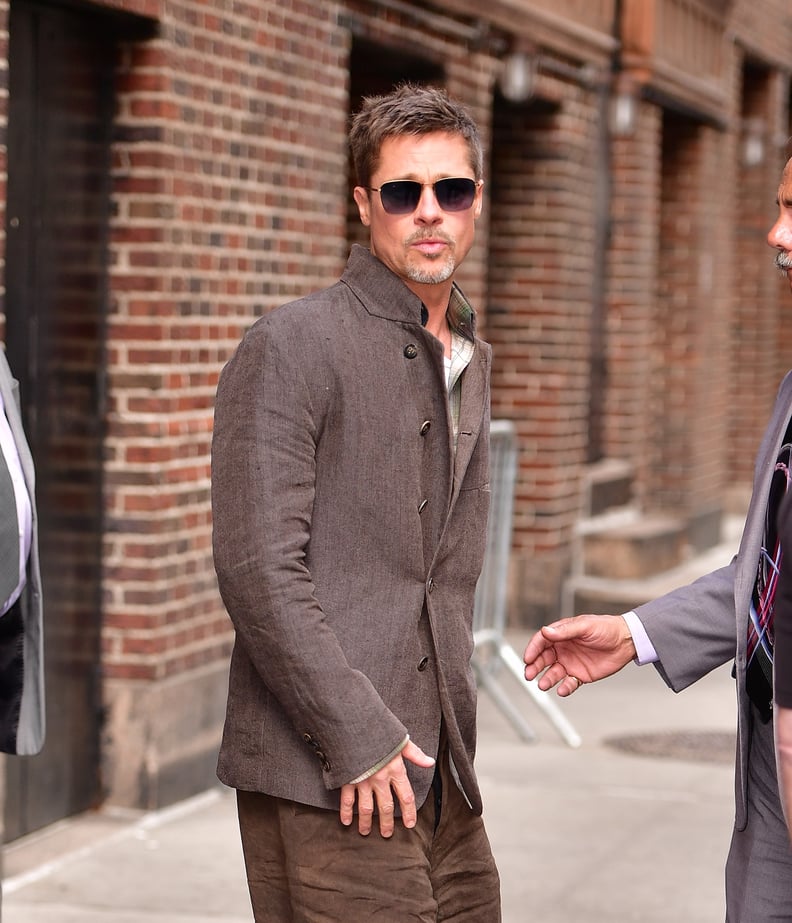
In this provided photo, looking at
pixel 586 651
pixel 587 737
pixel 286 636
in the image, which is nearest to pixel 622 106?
pixel 587 737

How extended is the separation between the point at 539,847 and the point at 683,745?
1849mm

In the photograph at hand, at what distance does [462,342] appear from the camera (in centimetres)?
362

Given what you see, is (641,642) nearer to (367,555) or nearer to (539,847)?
(367,555)

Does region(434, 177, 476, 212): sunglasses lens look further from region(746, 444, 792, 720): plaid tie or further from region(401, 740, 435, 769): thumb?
region(401, 740, 435, 769): thumb

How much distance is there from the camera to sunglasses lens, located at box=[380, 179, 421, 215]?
3.42 metres

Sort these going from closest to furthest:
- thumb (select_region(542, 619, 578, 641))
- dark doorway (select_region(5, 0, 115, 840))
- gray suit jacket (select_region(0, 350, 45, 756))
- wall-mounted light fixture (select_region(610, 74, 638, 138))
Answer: gray suit jacket (select_region(0, 350, 45, 756)), thumb (select_region(542, 619, 578, 641)), dark doorway (select_region(5, 0, 115, 840)), wall-mounted light fixture (select_region(610, 74, 638, 138))

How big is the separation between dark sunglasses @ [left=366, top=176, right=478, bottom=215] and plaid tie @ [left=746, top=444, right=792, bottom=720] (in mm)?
737

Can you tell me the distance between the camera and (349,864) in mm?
3326

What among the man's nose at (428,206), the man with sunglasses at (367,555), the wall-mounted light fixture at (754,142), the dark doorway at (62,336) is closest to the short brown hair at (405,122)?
the man with sunglasses at (367,555)

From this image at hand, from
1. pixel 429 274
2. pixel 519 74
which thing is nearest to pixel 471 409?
pixel 429 274

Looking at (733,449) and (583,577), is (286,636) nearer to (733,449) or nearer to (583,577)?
(583,577)

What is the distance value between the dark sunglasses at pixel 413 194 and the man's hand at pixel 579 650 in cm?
89

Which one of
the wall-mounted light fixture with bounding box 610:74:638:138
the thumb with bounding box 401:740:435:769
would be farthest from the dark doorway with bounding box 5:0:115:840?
the wall-mounted light fixture with bounding box 610:74:638:138

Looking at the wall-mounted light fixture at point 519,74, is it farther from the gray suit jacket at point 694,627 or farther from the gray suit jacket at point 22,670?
the gray suit jacket at point 22,670
